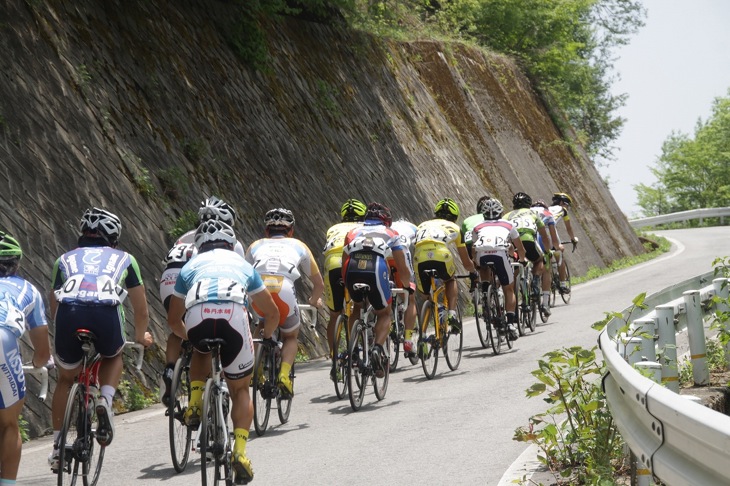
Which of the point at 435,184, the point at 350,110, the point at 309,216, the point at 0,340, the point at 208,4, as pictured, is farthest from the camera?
the point at 435,184

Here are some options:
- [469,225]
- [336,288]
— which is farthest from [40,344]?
[469,225]

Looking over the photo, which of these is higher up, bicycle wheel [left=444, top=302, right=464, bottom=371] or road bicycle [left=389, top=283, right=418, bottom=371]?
road bicycle [left=389, top=283, right=418, bottom=371]

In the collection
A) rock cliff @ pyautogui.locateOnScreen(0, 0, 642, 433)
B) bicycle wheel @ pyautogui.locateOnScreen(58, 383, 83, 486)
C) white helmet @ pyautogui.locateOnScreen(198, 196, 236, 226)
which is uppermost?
rock cliff @ pyautogui.locateOnScreen(0, 0, 642, 433)

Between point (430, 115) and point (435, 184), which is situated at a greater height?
point (430, 115)

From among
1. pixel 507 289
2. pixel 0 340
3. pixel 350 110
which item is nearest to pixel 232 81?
pixel 350 110

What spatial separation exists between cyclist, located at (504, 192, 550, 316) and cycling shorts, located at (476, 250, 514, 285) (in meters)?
2.68

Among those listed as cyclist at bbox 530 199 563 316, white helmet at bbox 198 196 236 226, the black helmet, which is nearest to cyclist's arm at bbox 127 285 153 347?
white helmet at bbox 198 196 236 226

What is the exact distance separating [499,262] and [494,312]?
714 millimetres

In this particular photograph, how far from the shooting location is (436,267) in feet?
44.2

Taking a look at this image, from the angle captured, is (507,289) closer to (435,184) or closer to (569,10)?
(435,184)

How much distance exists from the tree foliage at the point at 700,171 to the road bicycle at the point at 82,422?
260 ft

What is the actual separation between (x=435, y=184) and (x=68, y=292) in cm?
1825

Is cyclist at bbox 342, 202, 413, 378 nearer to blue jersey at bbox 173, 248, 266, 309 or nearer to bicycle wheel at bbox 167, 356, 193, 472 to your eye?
bicycle wheel at bbox 167, 356, 193, 472

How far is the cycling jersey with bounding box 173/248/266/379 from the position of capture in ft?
21.7
